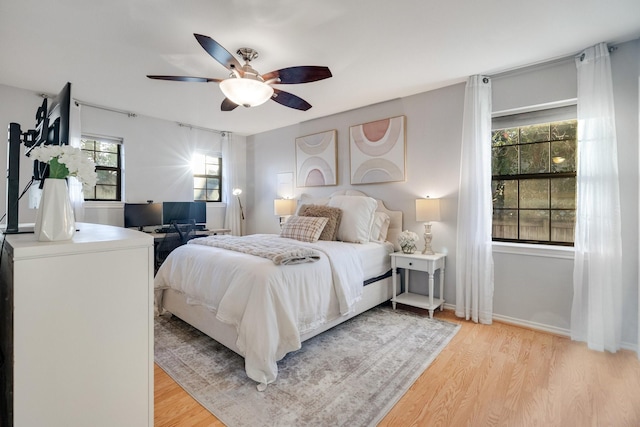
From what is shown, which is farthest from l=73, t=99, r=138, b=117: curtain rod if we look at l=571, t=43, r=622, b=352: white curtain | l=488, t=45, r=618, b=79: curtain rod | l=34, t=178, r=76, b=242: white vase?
l=571, t=43, r=622, b=352: white curtain

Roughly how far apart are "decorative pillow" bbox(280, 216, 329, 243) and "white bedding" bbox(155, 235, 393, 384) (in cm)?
39

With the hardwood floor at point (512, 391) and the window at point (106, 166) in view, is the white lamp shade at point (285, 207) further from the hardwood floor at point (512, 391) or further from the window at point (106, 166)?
the hardwood floor at point (512, 391)

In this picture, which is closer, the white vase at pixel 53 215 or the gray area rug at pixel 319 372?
the white vase at pixel 53 215

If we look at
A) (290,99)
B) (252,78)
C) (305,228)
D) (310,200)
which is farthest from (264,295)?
(310,200)

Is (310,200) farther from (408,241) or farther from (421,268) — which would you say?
(421,268)

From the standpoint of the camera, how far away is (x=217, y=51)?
203cm

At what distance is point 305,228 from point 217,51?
1.91 m

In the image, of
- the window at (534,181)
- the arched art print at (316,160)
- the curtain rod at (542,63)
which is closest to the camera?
the curtain rod at (542,63)

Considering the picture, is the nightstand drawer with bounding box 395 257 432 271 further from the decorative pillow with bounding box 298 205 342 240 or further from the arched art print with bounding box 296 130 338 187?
the arched art print with bounding box 296 130 338 187

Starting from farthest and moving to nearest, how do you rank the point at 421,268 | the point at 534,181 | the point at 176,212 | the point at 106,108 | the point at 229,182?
the point at 229,182
the point at 176,212
the point at 106,108
the point at 421,268
the point at 534,181

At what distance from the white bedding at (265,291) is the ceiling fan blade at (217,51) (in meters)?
1.49

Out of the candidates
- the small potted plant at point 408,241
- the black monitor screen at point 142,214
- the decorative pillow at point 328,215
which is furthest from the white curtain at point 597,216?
the black monitor screen at point 142,214

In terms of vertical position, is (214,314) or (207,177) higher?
(207,177)

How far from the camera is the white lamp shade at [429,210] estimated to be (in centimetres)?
321
